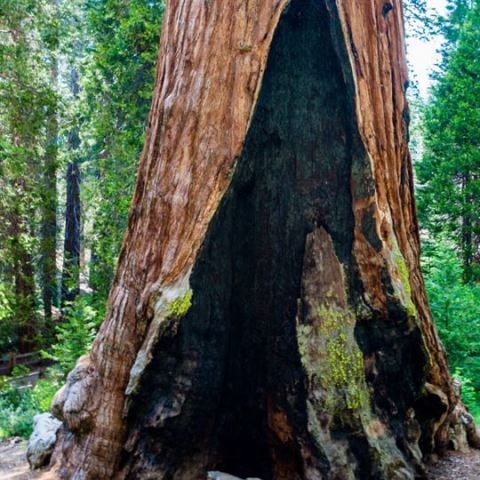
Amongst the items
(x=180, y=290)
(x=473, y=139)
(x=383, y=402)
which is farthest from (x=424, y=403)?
(x=473, y=139)

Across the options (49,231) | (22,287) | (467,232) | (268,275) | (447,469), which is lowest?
(447,469)

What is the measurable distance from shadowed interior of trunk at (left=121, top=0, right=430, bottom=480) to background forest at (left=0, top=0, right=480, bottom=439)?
171 inches

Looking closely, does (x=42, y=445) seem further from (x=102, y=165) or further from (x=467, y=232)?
(x=467, y=232)

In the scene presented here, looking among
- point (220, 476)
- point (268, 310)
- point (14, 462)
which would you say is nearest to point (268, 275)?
point (268, 310)

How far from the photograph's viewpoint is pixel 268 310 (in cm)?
394

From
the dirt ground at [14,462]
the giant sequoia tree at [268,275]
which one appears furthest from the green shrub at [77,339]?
the giant sequoia tree at [268,275]

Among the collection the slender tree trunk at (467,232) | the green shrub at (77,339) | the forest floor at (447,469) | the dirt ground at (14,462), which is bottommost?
the dirt ground at (14,462)

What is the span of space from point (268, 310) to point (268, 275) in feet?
0.79

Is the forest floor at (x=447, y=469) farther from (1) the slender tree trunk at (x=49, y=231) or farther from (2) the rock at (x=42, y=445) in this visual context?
(1) the slender tree trunk at (x=49, y=231)

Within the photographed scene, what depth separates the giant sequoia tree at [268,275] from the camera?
358 cm

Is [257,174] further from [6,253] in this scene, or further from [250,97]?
[6,253]

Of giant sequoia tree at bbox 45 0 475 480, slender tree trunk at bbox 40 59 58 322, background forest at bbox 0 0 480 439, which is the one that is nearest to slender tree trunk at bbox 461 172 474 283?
background forest at bbox 0 0 480 439

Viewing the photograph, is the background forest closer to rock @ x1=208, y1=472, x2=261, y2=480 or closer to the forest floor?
the forest floor

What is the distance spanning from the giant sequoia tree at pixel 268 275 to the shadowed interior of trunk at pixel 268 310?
0.04ft
